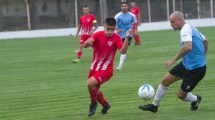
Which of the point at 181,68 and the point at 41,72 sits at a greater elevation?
the point at 181,68

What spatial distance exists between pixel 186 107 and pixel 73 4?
43590mm

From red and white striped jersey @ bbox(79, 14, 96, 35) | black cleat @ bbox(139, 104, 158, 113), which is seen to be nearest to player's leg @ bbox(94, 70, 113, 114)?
black cleat @ bbox(139, 104, 158, 113)

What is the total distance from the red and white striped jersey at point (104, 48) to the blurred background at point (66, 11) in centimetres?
4124

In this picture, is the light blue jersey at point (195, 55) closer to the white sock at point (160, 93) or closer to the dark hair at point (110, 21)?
the white sock at point (160, 93)

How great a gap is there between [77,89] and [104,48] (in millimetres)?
4430

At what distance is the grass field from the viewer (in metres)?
11.6

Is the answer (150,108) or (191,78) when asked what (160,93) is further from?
(191,78)

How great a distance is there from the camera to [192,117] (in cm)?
1079

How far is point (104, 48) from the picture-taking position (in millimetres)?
11367

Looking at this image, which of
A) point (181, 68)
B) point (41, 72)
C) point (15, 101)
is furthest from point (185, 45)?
point (41, 72)

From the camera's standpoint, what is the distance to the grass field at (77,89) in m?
11.6

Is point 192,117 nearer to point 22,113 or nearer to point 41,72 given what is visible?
point 22,113

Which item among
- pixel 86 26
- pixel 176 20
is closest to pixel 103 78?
pixel 176 20

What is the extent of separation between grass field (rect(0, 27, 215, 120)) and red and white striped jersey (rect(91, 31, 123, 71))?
0.91 meters
